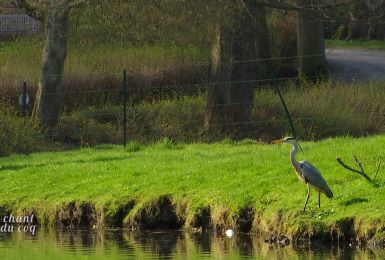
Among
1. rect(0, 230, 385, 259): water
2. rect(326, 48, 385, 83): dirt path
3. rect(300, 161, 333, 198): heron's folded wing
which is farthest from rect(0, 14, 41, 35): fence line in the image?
rect(300, 161, 333, 198): heron's folded wing

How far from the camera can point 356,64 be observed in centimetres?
4475

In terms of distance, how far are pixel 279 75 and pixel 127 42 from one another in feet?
16.5

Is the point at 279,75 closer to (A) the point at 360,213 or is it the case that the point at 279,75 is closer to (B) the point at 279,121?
(B) the point at 279,121

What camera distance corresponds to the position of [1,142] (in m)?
27.1

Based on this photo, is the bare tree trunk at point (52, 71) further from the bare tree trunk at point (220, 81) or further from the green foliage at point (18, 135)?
the bare tree trunk at point (220, 81)

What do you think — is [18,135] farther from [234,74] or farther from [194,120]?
[234,74]

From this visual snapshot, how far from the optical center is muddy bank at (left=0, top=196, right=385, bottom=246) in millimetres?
16594

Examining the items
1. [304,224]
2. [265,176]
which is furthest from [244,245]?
[265,176]

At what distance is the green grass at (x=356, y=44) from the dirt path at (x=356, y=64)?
9.32 ft

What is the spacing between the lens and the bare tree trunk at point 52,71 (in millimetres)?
28766

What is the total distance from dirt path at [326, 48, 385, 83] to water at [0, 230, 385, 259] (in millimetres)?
19717

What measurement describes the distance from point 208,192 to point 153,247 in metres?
1.90

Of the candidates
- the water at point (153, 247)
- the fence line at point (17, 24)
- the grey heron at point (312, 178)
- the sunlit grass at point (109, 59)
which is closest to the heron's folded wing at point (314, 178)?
the grey heron at point (312, 178)

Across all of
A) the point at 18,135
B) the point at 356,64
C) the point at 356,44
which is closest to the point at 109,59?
the point at 18,135
